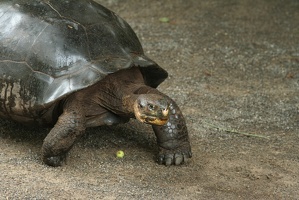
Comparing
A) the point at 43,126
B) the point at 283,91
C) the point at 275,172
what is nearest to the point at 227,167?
the point at 275,172

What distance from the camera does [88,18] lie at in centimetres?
541

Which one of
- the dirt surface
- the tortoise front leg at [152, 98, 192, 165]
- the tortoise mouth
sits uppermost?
the tortoise mouth

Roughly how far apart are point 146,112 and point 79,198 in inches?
35.3

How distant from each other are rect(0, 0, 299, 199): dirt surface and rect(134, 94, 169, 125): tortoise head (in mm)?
477

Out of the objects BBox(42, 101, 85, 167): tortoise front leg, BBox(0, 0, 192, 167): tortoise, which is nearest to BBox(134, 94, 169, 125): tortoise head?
BBox(0, 0, 192, 167): tortoise

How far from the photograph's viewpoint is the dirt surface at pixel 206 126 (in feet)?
15.6

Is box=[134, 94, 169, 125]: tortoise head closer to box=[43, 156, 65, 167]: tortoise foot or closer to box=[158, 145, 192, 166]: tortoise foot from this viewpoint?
box=[158, 145, 192, 166]: tortoise foot

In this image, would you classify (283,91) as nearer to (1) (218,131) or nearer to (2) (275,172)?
(1) (218,131)

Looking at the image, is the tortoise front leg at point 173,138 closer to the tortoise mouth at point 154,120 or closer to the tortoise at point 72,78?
the tortoise at point 72,78

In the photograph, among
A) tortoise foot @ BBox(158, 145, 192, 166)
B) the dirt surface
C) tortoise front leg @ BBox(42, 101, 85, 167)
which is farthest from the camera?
tortoise foot @ BBox(158, 145, 192, 166)

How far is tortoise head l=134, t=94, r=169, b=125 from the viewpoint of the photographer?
482 centimetres

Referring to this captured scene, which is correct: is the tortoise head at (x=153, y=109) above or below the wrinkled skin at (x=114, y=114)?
above

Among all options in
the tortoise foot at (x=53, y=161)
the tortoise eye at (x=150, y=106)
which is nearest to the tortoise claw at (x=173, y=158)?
the tortoise eye at (x=150, y=106)

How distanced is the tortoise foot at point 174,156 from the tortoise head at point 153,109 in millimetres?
488
